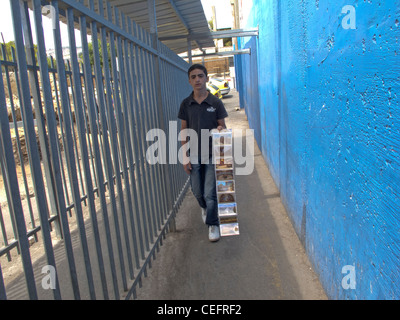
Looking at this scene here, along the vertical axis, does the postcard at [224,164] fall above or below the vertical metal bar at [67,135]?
below

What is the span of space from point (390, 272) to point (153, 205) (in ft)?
7.47

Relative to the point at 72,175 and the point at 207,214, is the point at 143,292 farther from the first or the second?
the point at 72,175

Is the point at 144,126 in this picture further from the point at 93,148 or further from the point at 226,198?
the point at 226,198

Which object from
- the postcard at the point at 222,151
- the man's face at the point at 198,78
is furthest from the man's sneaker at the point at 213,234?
the man's face at the point at 198,78

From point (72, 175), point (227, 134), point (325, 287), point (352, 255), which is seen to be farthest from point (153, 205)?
point (352, 255)

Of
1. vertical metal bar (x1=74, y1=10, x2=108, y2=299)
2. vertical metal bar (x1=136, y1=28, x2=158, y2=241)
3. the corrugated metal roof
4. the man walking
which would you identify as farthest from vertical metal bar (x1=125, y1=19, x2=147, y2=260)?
the corrugated metal roof

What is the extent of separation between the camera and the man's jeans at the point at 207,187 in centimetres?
374

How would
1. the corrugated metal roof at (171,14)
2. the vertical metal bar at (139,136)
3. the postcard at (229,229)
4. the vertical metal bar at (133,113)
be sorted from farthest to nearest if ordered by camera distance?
the corrugated metal roof at (171,14) < the postcard at (229,229) < the vertical metal bar at (139,136) < the vertical metal bar at (133,113)

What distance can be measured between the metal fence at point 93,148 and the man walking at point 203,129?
34 centimetres

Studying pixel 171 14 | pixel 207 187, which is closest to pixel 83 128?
pixel 207 187

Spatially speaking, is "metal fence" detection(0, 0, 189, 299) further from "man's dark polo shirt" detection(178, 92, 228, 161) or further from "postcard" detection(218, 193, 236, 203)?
"postcard" detection(218, 193, 236, 203)

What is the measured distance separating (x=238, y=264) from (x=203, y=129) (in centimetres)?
154

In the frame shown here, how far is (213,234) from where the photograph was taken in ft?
12.4

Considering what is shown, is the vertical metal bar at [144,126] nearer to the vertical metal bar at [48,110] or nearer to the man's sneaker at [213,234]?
the man's sneaker at [213,234]
